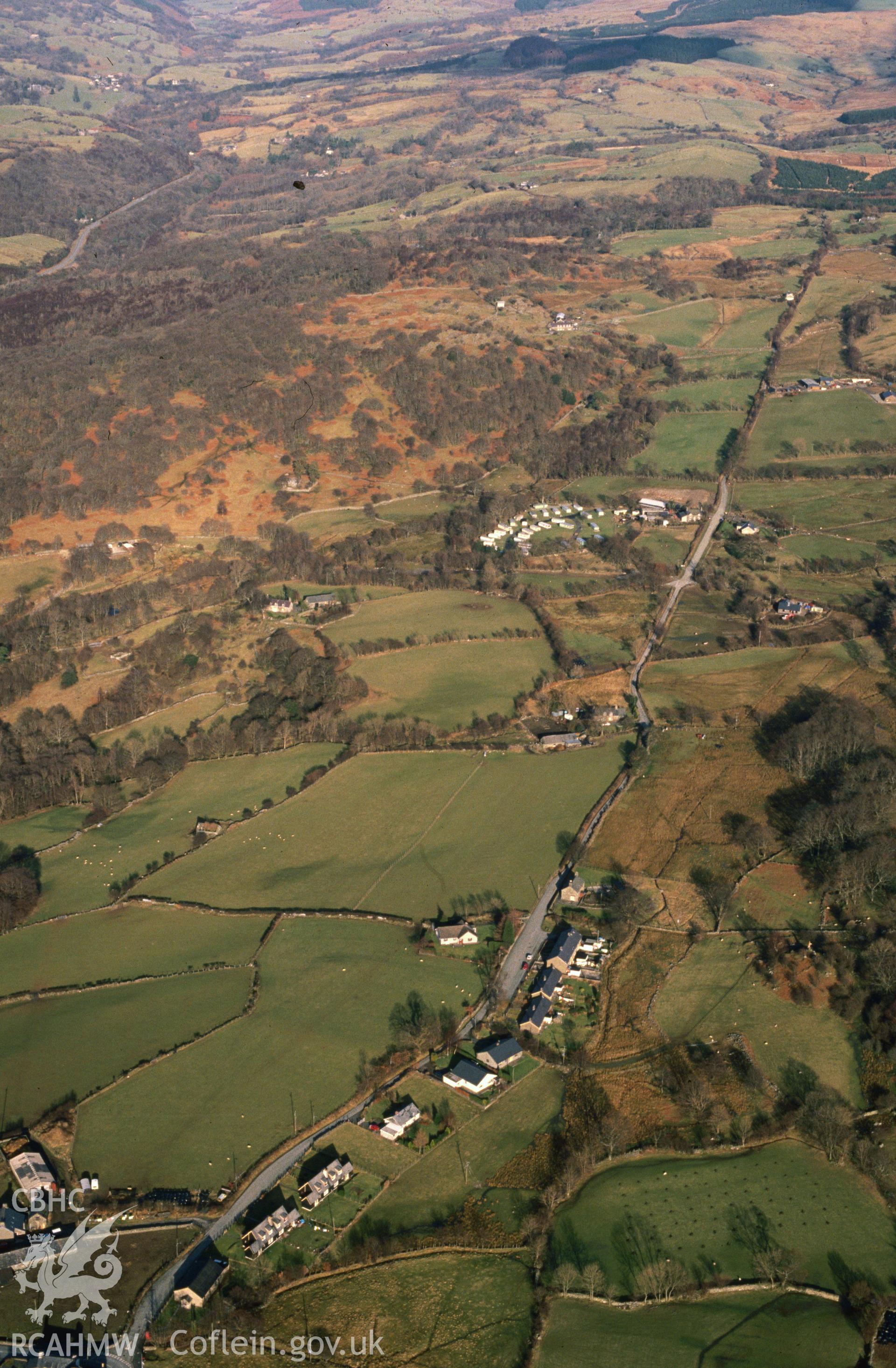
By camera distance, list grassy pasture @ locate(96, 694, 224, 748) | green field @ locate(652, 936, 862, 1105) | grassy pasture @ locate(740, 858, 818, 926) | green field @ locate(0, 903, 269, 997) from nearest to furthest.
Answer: green field @ locate(652, 936, 862, 1105) < green field @ locate(0, 903, 269, 997) < grassy pasture @ locate(740, 858, 818, 926) < grassy pasture @ locate(96, 694, 224, 748)

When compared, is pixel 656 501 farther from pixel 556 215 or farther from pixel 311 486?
pixel 556 215

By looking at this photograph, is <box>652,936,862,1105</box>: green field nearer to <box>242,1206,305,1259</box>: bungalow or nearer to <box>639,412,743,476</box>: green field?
<box>242,1206,305,1259</box>: bungalow

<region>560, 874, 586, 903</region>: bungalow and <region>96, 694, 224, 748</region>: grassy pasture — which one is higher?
<region>96, 694, 224, 748</region>: grassy pasture

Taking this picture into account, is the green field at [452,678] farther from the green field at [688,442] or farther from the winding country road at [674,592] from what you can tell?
the green field at [688,442]

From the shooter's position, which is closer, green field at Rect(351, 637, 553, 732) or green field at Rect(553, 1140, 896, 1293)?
green field at Rect(553, 1140, 896, 1293)

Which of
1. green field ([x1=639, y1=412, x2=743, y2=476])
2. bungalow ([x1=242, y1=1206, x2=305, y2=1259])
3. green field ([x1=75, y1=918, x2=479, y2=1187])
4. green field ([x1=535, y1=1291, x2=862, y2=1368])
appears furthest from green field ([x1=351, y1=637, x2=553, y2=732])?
green field ([x1=535, y1=1291, x2=862, y2=1368])

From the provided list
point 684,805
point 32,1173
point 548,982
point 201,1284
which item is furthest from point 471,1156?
point 684,805

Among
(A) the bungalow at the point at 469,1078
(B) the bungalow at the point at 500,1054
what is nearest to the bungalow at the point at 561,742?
(B) the bungalow at the point at 500,1054
